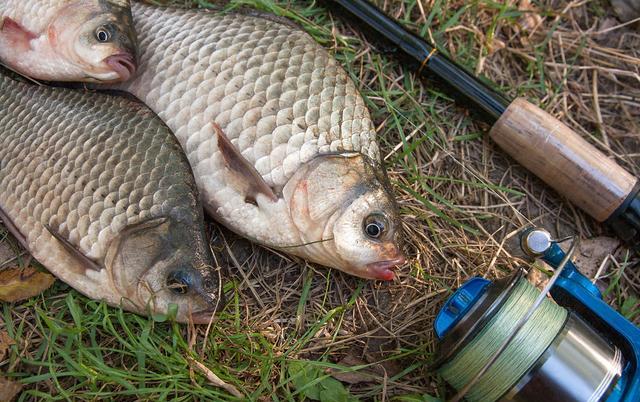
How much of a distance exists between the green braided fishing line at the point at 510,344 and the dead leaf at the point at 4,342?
155 cm

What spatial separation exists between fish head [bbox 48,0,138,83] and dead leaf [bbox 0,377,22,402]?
1.13 m

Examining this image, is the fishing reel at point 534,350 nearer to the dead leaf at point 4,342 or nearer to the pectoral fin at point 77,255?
the pectoral fin at point 77,255

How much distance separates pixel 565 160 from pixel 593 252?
48 centimetres

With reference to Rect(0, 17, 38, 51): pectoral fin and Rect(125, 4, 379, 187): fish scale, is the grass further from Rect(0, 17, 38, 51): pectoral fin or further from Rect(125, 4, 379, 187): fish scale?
Rect(0, 17, 38, 51): pectoral fin

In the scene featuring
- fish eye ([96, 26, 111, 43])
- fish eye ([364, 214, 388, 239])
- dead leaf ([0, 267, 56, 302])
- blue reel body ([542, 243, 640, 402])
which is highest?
blue reel body ([542, 243, 640, 402])

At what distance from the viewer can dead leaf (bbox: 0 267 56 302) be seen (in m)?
2.14

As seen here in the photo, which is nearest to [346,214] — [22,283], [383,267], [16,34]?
[383,267]

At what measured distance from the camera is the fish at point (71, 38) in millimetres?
2217

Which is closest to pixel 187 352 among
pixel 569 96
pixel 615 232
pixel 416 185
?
pixel 416 185

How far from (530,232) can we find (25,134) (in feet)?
6.19

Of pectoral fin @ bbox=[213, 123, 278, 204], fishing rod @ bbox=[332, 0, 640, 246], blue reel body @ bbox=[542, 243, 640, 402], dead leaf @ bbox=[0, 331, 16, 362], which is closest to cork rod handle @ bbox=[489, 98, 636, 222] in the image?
fishing rod @ bbox=[332, 0, 640, 246]

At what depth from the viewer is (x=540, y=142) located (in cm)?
252

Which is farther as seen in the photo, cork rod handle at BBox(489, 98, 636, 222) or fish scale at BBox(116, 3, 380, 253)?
cork rod handle at BBox(489, 98, 636, 222)

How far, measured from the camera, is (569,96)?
115 inches
